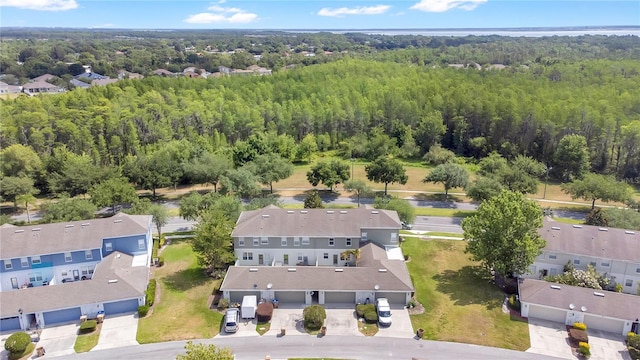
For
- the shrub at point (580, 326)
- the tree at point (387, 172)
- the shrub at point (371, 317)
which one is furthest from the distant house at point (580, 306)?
the tree at point (387, 172)

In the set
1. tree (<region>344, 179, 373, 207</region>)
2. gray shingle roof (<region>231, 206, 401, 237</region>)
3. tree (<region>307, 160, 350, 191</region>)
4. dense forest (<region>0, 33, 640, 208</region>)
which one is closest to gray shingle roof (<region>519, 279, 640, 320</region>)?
gray shingle roof (<region>231, 206, 401, 237</region>)

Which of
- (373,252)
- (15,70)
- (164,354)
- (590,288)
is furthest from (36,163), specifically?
(15,70)

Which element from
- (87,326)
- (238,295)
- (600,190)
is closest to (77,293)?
(87,326)

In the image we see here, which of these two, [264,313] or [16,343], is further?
[264,313]

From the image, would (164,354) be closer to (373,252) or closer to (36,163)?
(373,252)

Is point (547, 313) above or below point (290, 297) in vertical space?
below

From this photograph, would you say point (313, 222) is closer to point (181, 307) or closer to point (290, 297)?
point (290, 297)
